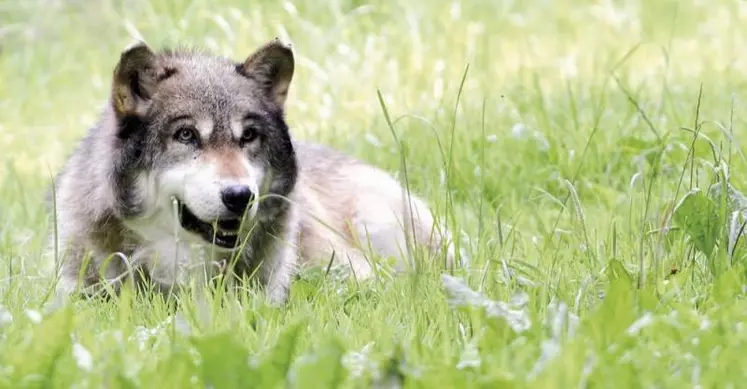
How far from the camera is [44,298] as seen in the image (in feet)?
11.5

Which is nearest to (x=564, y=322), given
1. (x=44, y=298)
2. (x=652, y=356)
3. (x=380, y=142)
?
(x=652, y=356)

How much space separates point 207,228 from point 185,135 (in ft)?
1.07

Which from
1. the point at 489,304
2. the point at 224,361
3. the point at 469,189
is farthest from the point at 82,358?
the point at 469,189

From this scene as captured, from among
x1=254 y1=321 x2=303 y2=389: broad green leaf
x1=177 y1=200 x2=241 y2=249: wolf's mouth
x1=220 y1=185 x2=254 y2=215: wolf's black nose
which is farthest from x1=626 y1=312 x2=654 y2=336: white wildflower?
x1=177 y1=200 x2=241 y2=249: wolf's mouth

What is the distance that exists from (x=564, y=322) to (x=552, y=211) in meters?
2.49

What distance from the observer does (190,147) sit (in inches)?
168

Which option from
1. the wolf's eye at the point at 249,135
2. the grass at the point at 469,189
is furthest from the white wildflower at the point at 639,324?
the wolf's eye at the point at 249,135

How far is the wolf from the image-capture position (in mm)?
4223

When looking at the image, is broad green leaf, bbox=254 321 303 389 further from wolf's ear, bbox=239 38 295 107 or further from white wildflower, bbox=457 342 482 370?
wolf's ear, bbox=239 38 295 107

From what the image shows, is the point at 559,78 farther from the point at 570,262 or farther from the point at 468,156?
the point at 570,262

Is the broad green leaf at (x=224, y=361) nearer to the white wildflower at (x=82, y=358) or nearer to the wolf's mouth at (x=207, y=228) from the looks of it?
the white wildflower at (x=82, y=358)

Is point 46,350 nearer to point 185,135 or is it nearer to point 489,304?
point 489,304

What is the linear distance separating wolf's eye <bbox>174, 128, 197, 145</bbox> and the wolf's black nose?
1.01 feet

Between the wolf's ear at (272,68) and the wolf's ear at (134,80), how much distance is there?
38cm
